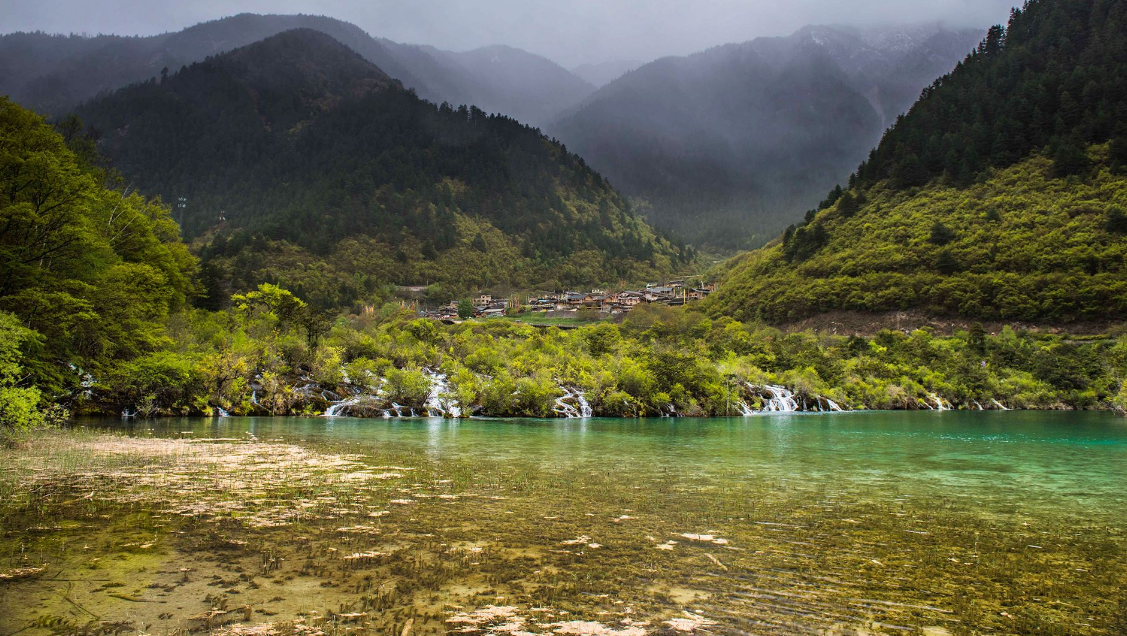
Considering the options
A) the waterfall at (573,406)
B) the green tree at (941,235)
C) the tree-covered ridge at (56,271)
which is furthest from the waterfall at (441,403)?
the green tree at (941,235)

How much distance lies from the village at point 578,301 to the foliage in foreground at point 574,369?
59.5 m

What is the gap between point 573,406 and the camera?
50594 millimetres

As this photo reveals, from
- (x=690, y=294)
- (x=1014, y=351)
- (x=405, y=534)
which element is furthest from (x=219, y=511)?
(x=690, y=294)

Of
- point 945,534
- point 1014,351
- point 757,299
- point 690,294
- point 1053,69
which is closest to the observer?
point 945,534

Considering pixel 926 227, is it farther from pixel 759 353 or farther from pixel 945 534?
pixel 945 534

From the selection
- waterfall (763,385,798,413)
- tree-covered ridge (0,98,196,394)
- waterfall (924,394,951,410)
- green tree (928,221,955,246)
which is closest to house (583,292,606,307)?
green tree (928,221,955,246)

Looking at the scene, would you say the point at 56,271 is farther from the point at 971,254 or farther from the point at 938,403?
the point at 971,254

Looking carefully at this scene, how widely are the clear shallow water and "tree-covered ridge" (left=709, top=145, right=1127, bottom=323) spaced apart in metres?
85.9

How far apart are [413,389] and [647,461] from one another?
30.0 m

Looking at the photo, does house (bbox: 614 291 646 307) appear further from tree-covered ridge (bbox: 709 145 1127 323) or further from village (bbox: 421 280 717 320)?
tree-covered ridge (bbox: 709 145 1127 323)

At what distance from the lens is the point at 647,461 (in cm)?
2069

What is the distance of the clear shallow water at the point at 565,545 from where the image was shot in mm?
6371

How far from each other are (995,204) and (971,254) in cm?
1582

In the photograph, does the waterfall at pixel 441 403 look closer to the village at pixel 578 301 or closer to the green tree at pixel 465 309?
the village at pixel 578 301
